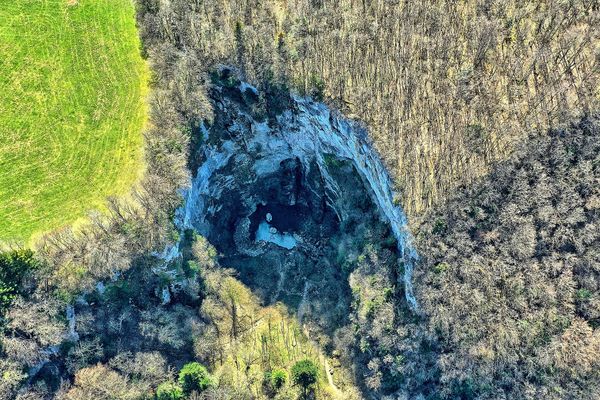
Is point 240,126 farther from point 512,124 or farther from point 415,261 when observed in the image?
point 512,124

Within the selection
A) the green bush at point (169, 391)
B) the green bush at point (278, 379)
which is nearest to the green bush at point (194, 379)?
the green bush at point (169, 391)

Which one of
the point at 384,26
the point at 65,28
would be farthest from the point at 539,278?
the point at 65,28

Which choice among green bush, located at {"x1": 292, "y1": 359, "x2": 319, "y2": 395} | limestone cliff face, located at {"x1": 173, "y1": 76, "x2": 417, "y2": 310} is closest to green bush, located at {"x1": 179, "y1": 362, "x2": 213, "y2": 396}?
green bush, located at {"x1": 292, "y1": 359, "x2": 319, "y2": 395}

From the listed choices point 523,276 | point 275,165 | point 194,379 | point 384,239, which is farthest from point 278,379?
point 523,276

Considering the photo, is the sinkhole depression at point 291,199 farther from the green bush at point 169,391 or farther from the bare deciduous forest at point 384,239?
the green bush at point 169,391

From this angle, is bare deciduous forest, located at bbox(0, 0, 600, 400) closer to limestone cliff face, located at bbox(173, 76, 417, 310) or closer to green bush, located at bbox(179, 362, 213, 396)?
green bush, located at bbox(179, 362, 213, 396)
